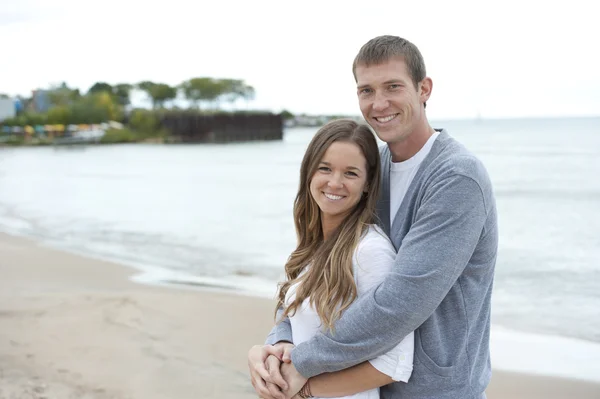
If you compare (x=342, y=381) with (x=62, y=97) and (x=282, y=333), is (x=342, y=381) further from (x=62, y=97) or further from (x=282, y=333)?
(x=62, y=97)

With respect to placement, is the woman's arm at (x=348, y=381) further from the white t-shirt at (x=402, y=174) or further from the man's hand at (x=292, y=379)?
the white t-shirt at (x=402, y=174)

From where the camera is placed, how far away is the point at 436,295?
2039mm

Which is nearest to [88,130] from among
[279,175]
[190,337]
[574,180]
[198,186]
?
[279,175]

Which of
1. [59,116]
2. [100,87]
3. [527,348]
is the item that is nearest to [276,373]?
[527,348]

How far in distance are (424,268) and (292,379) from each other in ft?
2.25

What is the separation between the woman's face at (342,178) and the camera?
243 centimetres

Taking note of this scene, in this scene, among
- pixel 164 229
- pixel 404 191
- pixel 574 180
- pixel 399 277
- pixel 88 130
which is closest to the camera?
pixel 399 277

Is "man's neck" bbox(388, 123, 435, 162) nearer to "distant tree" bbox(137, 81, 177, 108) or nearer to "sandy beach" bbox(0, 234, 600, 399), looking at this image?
"sandy beach" bbox(0, 234, 600, 399)

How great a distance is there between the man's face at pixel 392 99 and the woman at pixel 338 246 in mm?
91

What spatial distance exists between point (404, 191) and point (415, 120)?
0.27 metres

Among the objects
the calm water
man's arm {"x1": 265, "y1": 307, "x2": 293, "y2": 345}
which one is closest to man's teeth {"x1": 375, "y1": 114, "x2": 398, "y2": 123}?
man's arm {"x1": 265, "y1": 307, "x2": 293, "y2": 345}

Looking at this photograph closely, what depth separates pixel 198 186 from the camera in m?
31.3

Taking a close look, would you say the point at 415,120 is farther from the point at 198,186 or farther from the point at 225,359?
the point at 198,186

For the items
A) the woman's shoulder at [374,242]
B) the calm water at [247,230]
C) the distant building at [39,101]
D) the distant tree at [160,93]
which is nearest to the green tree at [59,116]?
the distant tree at [160,93]
